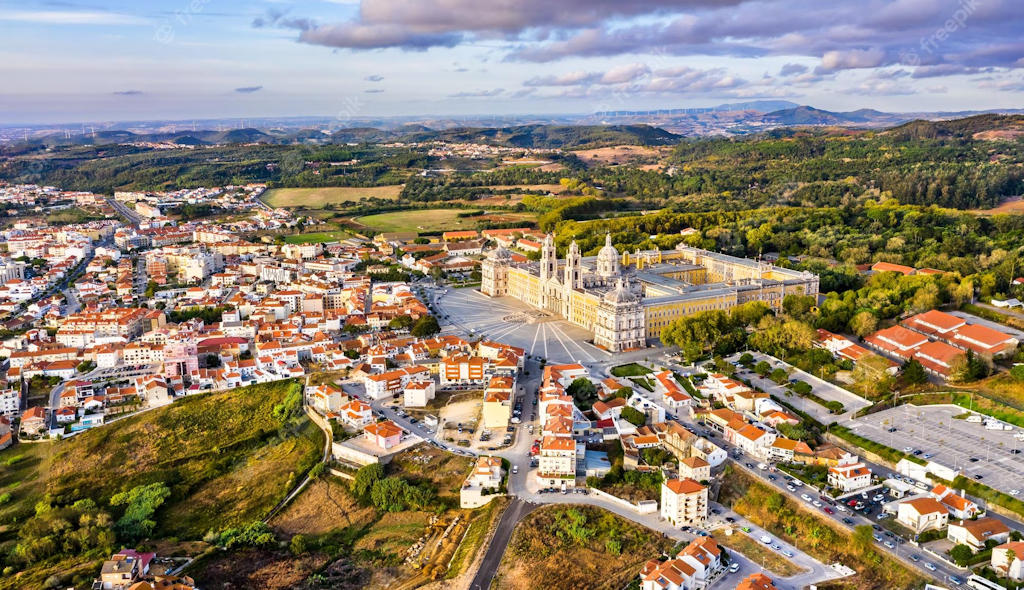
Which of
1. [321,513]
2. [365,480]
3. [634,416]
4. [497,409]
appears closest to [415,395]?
[497,409]

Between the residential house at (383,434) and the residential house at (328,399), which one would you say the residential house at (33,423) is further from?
the residential house at (383,434)

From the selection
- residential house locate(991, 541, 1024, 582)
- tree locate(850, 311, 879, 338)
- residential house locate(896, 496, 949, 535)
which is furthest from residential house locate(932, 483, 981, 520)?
tree locate(850, 311, 879, 338)

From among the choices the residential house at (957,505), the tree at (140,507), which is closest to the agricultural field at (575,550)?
the residential house at (957,505)

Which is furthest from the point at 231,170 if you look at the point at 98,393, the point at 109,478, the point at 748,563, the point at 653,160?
the point at 748,563

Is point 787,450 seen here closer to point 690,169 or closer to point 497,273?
point 497,273

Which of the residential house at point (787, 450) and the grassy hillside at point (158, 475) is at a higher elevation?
the residential house at point (787, 450)
